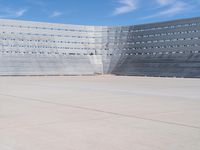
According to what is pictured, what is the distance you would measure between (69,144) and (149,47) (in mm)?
39185

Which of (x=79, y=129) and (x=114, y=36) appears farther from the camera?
(x=114, y=36)

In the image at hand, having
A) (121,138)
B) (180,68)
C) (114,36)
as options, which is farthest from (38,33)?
(121,138)

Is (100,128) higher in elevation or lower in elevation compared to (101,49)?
lower

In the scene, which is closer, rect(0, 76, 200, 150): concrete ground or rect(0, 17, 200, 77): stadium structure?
rect(0, 76, 200, 150): concrete ground

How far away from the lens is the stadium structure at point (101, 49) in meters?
39.2

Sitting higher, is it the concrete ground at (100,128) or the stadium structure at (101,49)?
the stadium structure at (101,49)

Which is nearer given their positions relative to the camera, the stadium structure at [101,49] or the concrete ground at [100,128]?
the concrete ground at [100,128]

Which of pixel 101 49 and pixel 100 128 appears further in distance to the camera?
pixel 101 49

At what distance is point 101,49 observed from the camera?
4722 cm

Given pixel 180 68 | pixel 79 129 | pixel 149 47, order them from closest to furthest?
pixel 79 129 < pixel 180 68 < pixel 149 47

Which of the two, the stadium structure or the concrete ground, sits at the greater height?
the stadium structure

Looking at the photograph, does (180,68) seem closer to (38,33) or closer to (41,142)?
(38,33)

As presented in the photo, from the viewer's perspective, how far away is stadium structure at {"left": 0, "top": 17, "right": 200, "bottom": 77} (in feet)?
129

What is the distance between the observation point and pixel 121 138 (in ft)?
16.1
